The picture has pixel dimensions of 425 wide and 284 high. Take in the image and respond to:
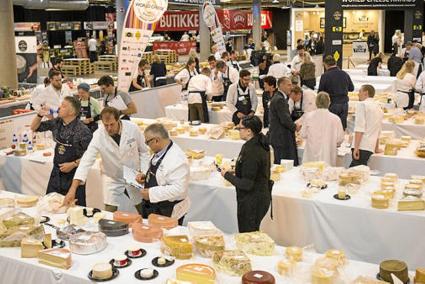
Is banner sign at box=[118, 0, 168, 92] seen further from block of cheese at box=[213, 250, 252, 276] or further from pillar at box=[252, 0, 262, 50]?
pillar at box=[252, 0, 262, 50]

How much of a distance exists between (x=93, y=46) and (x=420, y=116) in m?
20.5

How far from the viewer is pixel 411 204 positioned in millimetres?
4164

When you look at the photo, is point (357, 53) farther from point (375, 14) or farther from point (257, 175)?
point (257, 175)

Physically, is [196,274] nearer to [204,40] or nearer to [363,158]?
[363,158]

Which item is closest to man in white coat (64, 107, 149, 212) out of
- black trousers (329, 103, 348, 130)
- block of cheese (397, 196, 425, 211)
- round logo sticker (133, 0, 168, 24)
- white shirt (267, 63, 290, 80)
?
block of cheese (397, 196, 425, 211)

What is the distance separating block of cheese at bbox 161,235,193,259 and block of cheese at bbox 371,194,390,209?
156cm

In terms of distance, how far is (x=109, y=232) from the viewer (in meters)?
3.79

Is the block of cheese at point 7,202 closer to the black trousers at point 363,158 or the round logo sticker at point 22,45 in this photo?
the black trousers at point 363,158

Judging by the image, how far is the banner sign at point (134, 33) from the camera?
23.6 feet

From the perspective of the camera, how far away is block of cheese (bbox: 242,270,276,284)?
9.61ft

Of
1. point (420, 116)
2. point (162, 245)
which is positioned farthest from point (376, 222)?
point (420, 116)

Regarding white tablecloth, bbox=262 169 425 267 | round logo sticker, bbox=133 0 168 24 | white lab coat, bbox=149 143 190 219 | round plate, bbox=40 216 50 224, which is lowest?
white tablecloth, bbox=262 169 425 267

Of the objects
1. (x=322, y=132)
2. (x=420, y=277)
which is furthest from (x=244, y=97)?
(x=420, y=277)

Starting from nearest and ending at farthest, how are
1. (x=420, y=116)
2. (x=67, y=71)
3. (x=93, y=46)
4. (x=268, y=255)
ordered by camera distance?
(x=268, y=255) → (x=420, y=116) → (x=67, y=71) → (x=93, y=46)
